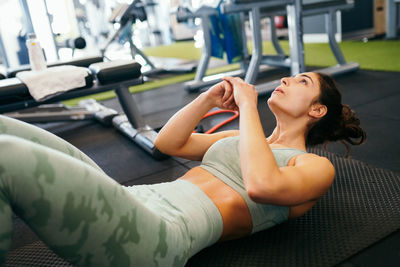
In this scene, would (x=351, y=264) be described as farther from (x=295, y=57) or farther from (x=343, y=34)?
(x=343, y=34)

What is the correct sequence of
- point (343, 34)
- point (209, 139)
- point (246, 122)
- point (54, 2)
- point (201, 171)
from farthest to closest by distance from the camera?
point (343, 34) < point (54, 2) < point (209, 139) < point (201, 171) < point (246, 122)

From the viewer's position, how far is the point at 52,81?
2.19 meters

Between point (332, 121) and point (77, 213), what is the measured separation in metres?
0.88

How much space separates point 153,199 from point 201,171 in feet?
0.62

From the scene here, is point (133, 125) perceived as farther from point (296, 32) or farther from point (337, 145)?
point (296, 32)

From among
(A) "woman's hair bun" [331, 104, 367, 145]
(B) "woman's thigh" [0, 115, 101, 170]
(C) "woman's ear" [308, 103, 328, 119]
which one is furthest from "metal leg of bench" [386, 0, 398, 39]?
(B) "woman's thigh" [0, 115, 101, 170]

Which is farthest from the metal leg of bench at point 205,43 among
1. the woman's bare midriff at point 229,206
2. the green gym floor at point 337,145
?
the woman's bare midriff at point 229,206

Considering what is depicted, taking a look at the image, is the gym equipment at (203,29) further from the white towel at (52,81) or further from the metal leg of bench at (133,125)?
the white towel at (52,81)

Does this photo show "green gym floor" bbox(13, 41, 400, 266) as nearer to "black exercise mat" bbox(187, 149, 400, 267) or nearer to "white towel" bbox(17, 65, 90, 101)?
"black exercise mat" bbox(187, 149, 400, 267)

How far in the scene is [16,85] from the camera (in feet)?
6.97

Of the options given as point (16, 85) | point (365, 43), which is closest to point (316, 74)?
point (16, 85)

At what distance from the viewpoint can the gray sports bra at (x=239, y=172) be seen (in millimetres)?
1072

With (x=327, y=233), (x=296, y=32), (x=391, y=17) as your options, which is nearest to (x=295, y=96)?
(x=327, y=233)

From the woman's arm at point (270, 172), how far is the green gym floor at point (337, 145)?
26 cm
